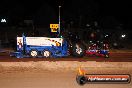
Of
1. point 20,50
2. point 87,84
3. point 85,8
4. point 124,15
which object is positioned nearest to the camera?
point 87,84

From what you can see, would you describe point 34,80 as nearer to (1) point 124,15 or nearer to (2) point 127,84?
(2) point 127,84

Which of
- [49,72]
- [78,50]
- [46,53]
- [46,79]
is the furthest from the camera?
[46,53]

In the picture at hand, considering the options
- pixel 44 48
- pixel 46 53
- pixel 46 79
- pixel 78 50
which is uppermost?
pixel 44 48

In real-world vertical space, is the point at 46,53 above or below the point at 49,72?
above

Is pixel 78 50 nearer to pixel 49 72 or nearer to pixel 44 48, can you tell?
pixel 44 48

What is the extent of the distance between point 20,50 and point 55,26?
8.69 metres

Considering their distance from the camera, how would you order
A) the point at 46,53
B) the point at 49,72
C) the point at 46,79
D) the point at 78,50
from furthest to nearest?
the point at 46,53 < the point at 78,50 < the point at 49,72 < the point at 46,79

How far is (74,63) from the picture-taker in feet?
70.2

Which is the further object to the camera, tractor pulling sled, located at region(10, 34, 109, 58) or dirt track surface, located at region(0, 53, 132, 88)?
tractor pulling sled, located at region(10, 34, 109, 58)

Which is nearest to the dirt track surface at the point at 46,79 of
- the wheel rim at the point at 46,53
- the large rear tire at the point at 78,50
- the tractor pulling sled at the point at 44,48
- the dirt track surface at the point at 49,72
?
the dirt track surface at the point at 49,72

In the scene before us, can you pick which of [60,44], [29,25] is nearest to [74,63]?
[60,44]

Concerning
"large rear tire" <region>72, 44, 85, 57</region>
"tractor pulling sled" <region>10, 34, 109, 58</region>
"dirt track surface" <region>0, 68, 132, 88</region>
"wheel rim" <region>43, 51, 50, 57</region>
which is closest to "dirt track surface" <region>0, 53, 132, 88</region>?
"dirt track surface" <region>0, 68, 132, 88</region>

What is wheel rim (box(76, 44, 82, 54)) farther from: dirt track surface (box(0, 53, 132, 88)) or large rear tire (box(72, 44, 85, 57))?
dirt track surface (box(0, 53, 132, 88))

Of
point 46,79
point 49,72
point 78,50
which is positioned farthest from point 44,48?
point 46,79
